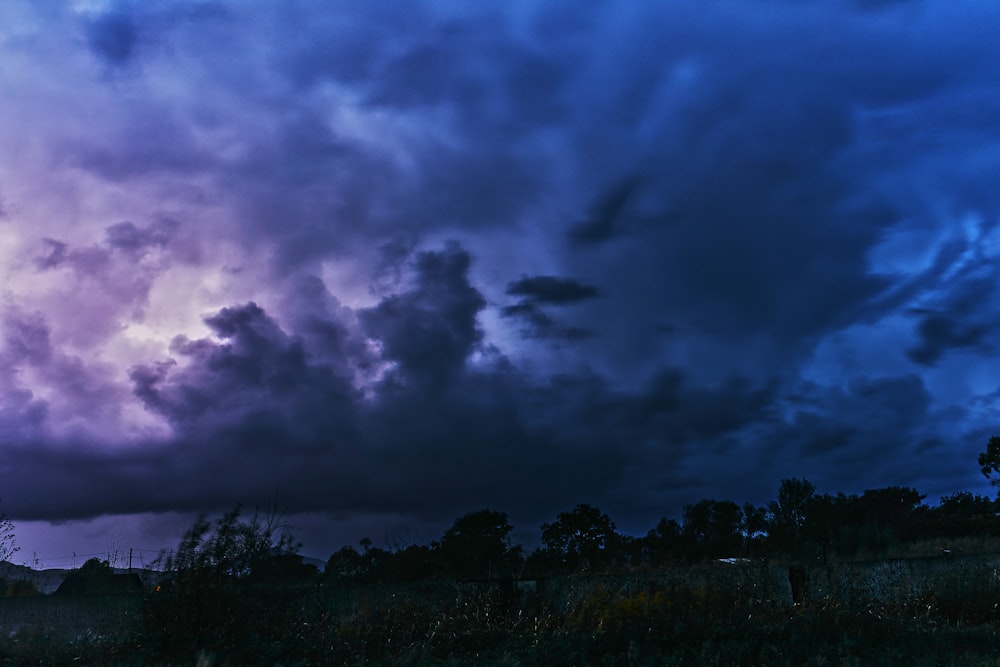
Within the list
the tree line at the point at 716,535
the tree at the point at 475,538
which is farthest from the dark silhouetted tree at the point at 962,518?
the tree at the point at 475,538

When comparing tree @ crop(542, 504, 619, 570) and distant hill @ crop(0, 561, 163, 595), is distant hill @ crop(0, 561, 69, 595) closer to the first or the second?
distant hill @ crop(0, 561, 163, 595)

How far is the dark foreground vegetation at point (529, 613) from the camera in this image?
1382 centimetres

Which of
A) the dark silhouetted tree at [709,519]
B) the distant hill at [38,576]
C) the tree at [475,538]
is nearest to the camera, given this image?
the distant hill at [38,576]

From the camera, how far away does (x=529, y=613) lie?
57.3 ft

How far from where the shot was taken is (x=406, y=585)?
17828 millimetres

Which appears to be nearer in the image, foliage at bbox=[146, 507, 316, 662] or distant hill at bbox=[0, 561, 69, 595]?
foliage at bbox=[146, 507, 316, 662]

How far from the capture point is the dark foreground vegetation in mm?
13820

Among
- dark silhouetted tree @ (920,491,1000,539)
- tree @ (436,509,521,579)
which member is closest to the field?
tree @ (436,509,521,579)

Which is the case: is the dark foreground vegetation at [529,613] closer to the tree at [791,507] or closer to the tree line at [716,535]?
the tree line at [716,535]

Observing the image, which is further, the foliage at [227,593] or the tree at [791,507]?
the tree at [791,507]

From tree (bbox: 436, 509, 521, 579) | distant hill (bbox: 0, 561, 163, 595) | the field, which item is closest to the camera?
the field

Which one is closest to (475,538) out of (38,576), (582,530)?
(582,530)

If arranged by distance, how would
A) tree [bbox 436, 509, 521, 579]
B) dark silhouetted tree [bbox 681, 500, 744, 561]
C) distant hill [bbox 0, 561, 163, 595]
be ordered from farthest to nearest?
dark silhouetted tree [bbox 681, 500, 744, 561] → tree [bbox 436, 509, 521, 579] → distant hill [bbox 0, 561, 163, 595]

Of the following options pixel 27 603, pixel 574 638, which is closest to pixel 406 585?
pixel 574 638
